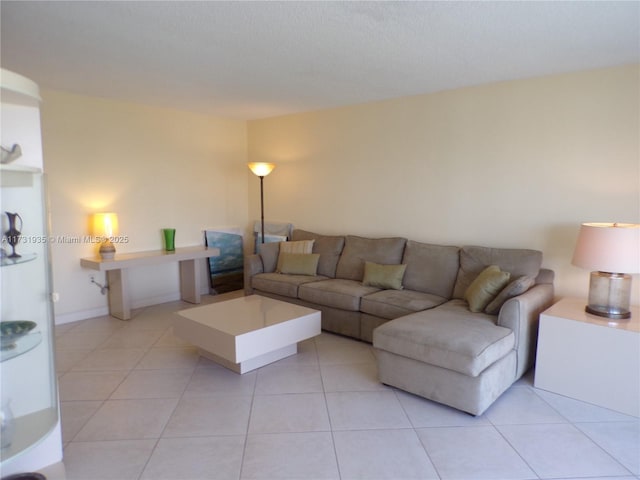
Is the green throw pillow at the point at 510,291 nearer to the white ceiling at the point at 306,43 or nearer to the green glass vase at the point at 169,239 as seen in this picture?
the white ceiling at the point at 306,43

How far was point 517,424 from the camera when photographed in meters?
2.46

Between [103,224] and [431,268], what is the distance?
3.35 m

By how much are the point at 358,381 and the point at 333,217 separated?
92.8 inches

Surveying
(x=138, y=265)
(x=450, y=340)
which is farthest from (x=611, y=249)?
(x=138, y=265)

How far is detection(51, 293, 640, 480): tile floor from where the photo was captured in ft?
6.74

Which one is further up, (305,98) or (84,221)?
(305,98)

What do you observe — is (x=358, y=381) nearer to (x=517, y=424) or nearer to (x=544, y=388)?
(x=517, y=424)

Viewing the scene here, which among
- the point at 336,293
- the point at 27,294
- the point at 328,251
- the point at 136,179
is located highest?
the point at 136,179

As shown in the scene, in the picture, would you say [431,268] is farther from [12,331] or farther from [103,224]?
[103,224]

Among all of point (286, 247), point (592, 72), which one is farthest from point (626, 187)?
point (286, 247)

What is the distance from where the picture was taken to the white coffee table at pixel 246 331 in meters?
2.92

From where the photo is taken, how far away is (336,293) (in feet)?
12.7

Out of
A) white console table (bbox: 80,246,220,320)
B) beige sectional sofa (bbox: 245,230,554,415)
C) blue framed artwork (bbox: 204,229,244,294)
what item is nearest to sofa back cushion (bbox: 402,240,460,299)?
beige sectional sofa (bbox: 245,230,554,415)

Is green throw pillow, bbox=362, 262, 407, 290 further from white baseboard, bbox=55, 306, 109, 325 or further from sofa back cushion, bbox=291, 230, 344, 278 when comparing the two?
white baseboard, bbox=55, 306, 109, 325
